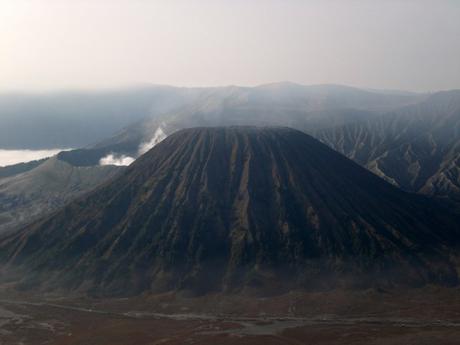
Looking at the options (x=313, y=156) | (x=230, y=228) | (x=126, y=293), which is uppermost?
(x=313, y=156)

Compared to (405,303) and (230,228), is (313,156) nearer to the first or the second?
(230,228)

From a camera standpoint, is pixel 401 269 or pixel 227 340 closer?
pixel 227 340

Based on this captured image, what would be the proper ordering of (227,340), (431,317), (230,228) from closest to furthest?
1. (227,340)
2. (431,317)
3. (230,228)

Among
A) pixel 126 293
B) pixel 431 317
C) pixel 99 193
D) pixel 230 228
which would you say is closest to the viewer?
pixel 431 317

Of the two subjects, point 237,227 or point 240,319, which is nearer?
point 240,319

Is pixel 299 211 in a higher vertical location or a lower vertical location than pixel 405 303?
higher

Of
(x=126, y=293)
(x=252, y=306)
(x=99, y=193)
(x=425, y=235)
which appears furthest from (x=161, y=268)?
(x=425, y=235)
